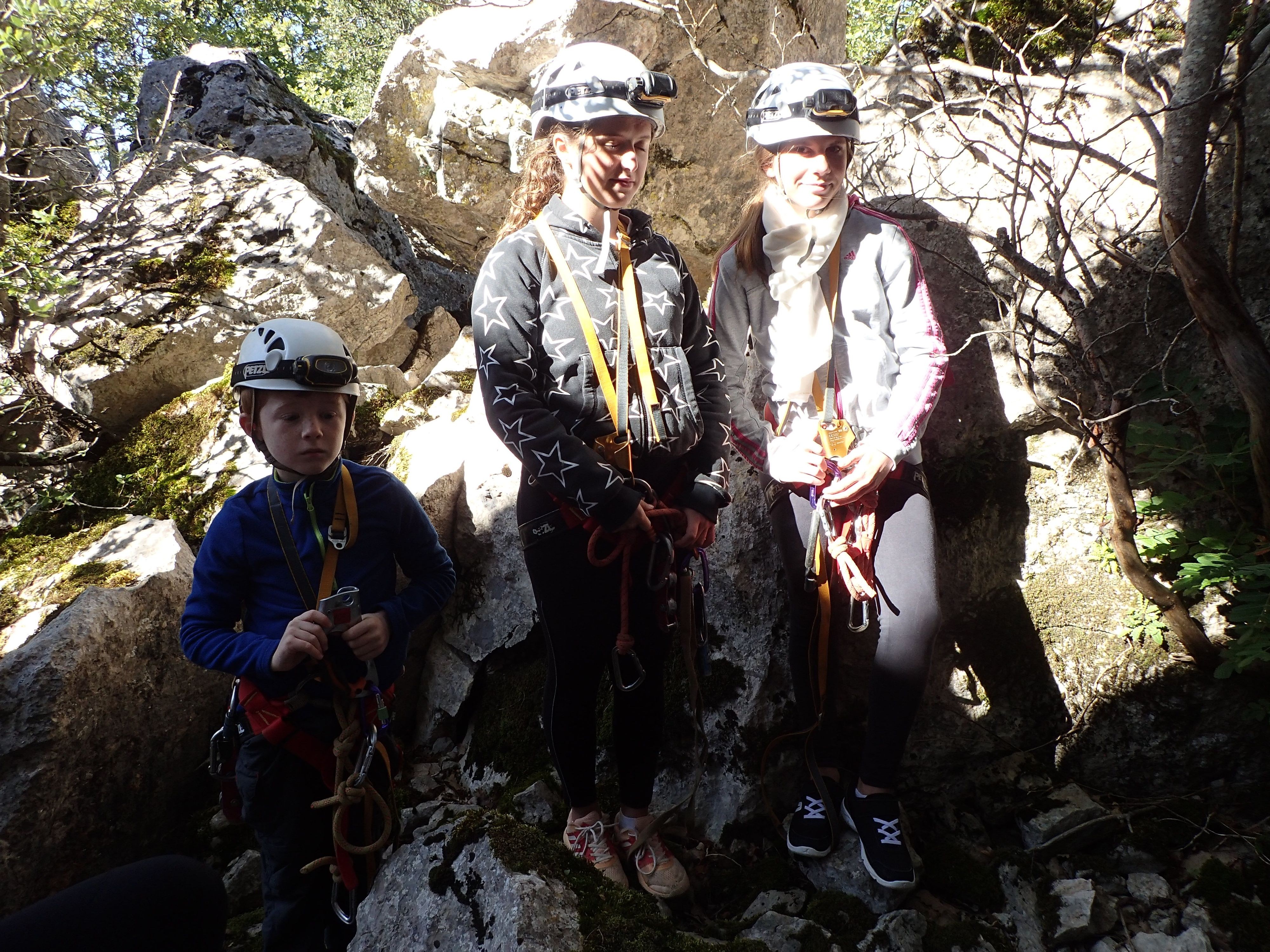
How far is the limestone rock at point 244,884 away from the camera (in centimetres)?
312

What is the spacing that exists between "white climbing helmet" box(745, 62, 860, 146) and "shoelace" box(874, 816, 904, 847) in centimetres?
242

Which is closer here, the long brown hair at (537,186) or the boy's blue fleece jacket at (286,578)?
the boy's blue fleece jacket at (286,578)

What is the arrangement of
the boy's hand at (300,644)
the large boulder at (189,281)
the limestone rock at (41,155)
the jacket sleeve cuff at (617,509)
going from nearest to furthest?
the boy's hand at (300,644) → the jacket sleeve cuff at (617,509) → the large boulder at (189,281) → the limestone rock at (41,155)

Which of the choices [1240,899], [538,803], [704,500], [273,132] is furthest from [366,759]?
[273,132]

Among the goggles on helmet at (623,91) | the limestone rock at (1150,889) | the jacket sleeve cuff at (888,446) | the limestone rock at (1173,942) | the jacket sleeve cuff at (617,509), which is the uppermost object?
the goggles on helmet at (623,91)

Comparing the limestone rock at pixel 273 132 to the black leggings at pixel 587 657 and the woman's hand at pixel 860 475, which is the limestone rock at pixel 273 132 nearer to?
the black leggings at pixel 587 657

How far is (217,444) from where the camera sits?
4.59 metres

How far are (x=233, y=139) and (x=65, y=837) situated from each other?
18.7ft

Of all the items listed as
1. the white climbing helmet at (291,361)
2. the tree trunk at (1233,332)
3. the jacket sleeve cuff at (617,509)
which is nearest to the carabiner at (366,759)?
the jacket sleeve cuff at (617,509)

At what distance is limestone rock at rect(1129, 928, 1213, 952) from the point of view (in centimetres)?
238

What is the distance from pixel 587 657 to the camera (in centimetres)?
245

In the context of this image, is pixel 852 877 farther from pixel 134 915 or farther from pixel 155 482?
pixel 155 482

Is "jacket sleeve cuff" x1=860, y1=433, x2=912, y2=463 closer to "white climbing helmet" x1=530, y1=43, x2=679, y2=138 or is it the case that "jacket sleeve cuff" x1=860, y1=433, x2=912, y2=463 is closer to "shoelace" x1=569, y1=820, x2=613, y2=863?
"white climbing helmet" x1=530, y1=43, x2=679, y2=138

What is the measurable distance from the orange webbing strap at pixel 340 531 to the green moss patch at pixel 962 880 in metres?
2.41
